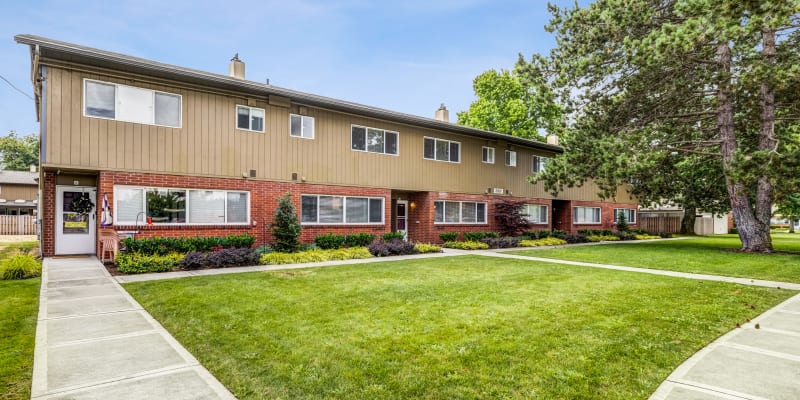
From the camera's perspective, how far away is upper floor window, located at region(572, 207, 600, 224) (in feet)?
79.4

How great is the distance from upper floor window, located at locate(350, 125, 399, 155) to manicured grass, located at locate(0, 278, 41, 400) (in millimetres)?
10125

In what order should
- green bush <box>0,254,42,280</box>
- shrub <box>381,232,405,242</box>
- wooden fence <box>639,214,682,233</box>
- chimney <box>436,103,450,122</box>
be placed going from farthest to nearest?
wooden fence <box>639,214,682,233</box> < chimney <box>436,103,450,122</box> < shrub <box>381,232,405,242</box> < green bush <box>0,254,42,280</box>

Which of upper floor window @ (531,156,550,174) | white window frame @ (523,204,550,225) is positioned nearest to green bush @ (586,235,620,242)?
white window frame @ (523,204,550,225)

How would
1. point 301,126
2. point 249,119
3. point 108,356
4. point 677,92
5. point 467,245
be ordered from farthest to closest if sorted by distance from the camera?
1. point 467,245
2. point 677,92
3. point 301,126
4. point 249,119
5. point 108,356

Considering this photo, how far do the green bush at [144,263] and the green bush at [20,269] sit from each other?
151 centimetres

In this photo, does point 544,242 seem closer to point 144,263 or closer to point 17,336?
point 144,263

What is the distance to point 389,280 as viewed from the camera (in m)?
8.49

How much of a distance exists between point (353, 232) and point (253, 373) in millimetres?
11653

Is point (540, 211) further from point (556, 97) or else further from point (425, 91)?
point (425, 91)

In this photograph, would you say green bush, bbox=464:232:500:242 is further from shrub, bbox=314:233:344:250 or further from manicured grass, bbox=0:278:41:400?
manicured grass, bbox=0:278:41:400

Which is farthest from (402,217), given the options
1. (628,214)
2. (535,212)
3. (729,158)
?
(628,214)

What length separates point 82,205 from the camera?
40.4ft

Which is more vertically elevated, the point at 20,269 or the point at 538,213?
the point at 538,213

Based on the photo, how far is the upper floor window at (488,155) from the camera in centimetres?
1964
